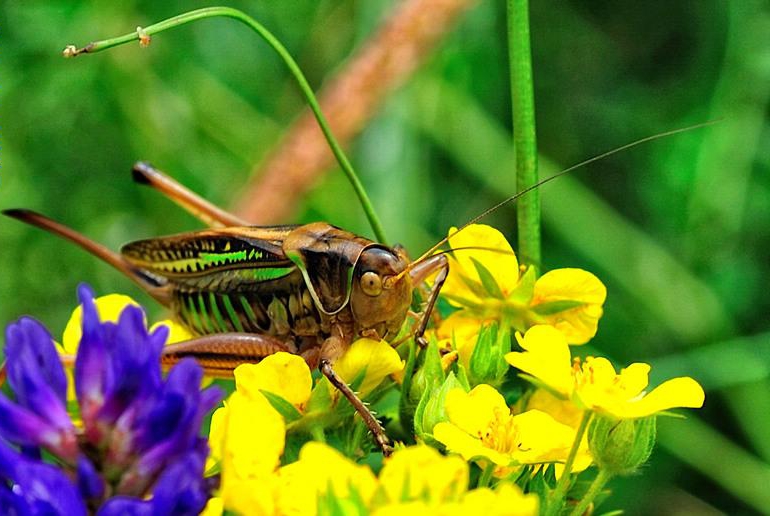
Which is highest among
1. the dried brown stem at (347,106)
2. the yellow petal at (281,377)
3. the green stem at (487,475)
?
the dried brown stem at (347,106)

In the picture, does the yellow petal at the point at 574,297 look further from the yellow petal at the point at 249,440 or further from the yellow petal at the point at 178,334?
the yellow petal at the point at 178,334

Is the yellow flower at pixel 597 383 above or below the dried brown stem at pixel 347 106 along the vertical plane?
below

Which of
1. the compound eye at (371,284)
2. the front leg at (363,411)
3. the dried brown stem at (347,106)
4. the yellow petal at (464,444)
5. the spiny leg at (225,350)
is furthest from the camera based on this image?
the dried brown stem at (347,106)

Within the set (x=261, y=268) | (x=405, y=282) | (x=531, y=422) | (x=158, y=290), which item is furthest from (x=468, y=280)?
(x=158, y=290)

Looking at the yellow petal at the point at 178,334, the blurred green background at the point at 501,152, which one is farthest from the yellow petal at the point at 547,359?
the blurred green background at the point at 501,152

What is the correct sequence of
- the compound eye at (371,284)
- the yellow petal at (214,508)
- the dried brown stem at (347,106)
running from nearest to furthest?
1. the yellow petal at (214,508)
2. the compound eye at (371,284)
3. the dried brown stem at (347,106)

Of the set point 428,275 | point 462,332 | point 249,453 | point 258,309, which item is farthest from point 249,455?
point 258,309

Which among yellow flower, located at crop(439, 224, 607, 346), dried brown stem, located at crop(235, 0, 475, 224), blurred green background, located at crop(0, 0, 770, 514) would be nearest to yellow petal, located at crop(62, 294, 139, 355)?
yellow flower, located at crop(439, 224, 607, 346)
